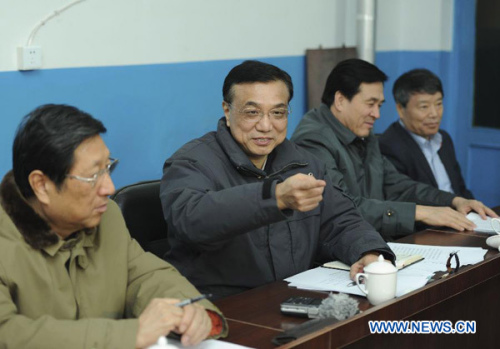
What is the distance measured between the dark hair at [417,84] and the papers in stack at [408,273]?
1.42 m

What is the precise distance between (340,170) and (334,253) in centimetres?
78

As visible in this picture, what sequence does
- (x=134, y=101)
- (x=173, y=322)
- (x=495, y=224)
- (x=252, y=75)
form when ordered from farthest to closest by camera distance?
(x=134, y=101), (x=495, y=224), (x=252, y=75), (x=173, y=322)

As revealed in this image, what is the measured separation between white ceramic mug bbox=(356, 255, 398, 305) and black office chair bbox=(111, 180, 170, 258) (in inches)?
34.4

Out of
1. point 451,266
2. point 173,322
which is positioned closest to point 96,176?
point 173,322

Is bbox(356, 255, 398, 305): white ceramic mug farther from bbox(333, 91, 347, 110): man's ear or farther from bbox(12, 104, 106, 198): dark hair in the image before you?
bbox(333, 91, 347, 110): man's ear

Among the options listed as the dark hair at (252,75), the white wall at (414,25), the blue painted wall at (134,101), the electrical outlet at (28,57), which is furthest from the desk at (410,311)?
the white wall at (414,25)

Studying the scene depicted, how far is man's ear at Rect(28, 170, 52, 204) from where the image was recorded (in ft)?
5.90

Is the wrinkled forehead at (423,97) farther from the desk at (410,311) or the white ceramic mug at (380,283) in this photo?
the white ceramic mug at (380,283)

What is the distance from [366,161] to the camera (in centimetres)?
354

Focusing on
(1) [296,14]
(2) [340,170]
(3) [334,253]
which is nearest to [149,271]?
(3) [334,253]

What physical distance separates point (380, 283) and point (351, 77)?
1.59 meters

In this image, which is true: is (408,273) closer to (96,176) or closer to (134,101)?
(96,176)

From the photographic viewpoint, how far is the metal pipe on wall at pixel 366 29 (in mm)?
4980

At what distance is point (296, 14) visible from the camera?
188 inches
